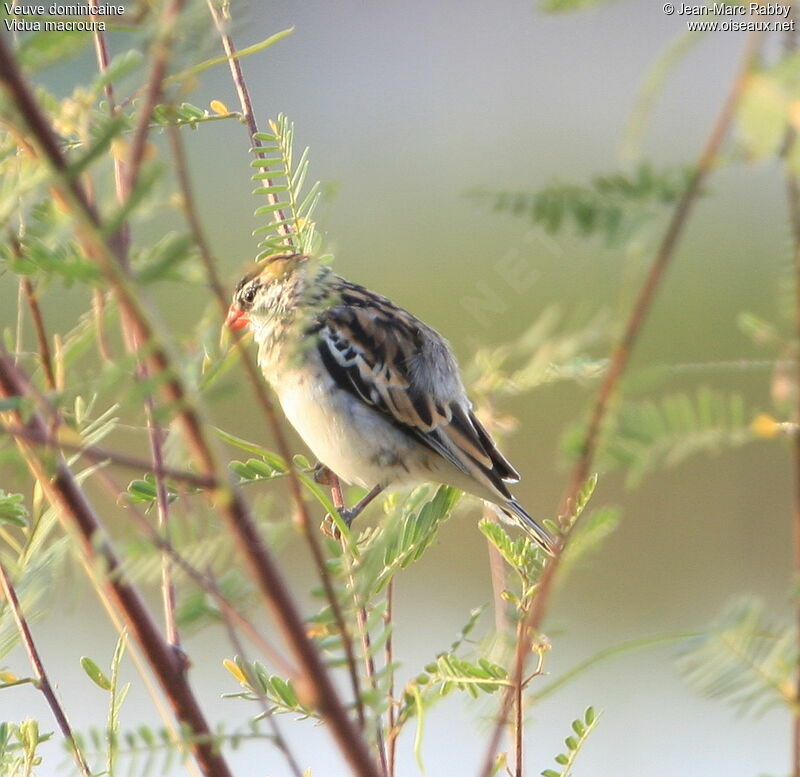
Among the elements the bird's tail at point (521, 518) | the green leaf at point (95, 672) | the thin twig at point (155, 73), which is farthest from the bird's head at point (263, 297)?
the thin twig at point (155, 73)

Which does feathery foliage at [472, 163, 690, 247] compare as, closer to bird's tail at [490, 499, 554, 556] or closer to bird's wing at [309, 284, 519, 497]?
bird's tail at [490, 499, 554, 556]

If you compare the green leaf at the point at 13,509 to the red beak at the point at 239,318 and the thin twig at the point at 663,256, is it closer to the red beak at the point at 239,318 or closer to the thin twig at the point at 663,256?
the thin twig at the point at 663,256

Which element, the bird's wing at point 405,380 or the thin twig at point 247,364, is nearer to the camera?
the thin twig at point 247,364

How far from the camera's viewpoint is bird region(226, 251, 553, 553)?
313 centimetres

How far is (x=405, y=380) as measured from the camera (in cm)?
327

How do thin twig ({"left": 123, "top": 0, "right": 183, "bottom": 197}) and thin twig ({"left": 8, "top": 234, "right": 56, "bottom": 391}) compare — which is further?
thin twig ({"left": 8, "top": 234, "right": 56, "bottom": 391})

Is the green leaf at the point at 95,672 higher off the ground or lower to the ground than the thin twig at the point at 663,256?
lower

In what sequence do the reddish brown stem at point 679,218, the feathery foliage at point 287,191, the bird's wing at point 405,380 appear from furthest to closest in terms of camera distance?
the bird's wing at point 405,380 < the feathery foliage at point 287,191 < the reddish brown stem at point 679,218

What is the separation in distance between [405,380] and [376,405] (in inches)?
4.3

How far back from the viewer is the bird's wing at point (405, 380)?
3.13 meters

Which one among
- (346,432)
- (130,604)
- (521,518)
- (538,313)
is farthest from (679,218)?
(538,313)

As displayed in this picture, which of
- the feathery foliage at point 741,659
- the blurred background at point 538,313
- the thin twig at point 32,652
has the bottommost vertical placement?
the blurred background at point 538,313

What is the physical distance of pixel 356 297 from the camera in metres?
3.37

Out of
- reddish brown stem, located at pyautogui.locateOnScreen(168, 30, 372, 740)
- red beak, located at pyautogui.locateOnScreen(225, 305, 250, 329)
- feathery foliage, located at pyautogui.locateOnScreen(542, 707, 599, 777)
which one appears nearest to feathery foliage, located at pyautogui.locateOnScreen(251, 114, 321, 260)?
feathery foliage, located at pyautogui.locateOnScreen(542, 707, 599, 777)
